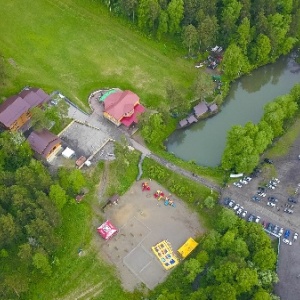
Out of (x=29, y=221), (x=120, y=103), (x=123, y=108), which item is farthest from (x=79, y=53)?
(x=29, y=221)

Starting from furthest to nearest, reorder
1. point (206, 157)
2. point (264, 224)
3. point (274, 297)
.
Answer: point (206, 157), point (264, 224), point (274, 297)

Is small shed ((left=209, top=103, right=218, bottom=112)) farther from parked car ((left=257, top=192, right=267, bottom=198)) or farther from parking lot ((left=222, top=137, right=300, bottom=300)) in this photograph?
parked car ((left=257, top=192, right=267, bottom=198))

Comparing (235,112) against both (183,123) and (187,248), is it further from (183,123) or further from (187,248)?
(187,248)

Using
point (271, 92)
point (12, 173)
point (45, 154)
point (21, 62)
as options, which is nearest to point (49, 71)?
point (21, 62)

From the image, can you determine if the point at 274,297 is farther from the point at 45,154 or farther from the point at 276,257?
the point at 45,154

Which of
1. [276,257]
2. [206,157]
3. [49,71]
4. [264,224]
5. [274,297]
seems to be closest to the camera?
[274,297]

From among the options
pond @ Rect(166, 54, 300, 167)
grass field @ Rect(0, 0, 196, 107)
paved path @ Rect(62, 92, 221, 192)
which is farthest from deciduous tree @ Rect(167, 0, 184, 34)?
paved path @ Rect(62, 92, 221, 192)
